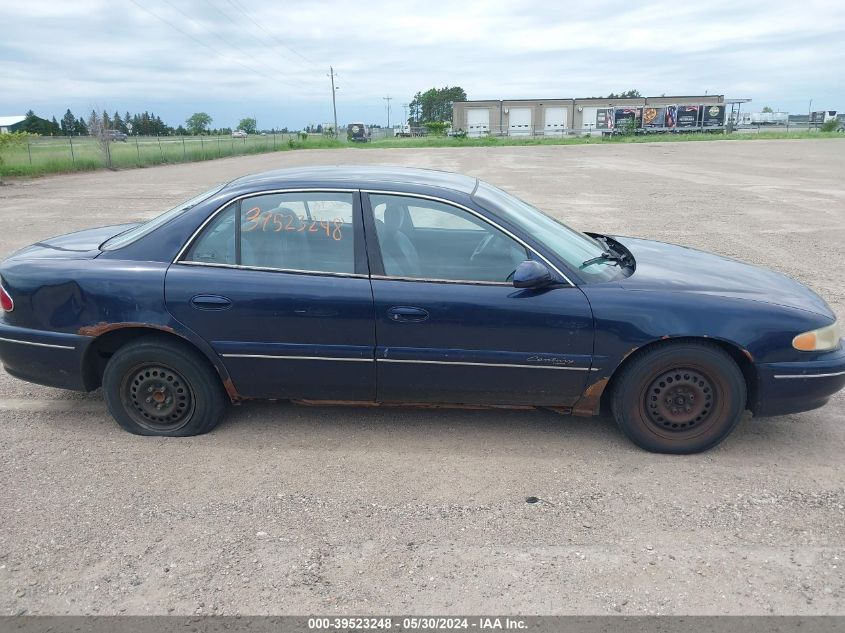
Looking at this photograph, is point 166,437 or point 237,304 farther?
point 166,437

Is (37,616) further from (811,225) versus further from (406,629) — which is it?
(811,225)

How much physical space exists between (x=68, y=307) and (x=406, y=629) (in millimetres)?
2692

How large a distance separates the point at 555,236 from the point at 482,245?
574 millimetres

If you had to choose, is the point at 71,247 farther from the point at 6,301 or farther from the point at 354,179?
the point at 354,179

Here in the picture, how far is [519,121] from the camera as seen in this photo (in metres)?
92.3

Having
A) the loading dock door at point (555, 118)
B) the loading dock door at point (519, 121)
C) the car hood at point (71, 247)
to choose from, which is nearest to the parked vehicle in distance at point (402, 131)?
the loading dock door at point (519, 121)

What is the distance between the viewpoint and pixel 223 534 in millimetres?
3023

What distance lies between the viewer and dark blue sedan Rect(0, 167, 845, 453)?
3.56m

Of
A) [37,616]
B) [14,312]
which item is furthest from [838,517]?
[14,312]

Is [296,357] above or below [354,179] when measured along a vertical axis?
below

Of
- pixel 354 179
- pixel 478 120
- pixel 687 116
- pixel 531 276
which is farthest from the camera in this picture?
pixel 478 120

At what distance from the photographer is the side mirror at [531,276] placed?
3.49 metres

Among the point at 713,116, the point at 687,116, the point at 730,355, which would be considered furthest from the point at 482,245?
the point at 713,116

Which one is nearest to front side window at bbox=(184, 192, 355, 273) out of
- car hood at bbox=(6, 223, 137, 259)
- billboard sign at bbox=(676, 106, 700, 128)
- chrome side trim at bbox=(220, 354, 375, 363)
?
chrome side trim at bbox=(220, 354, 375, 363)
